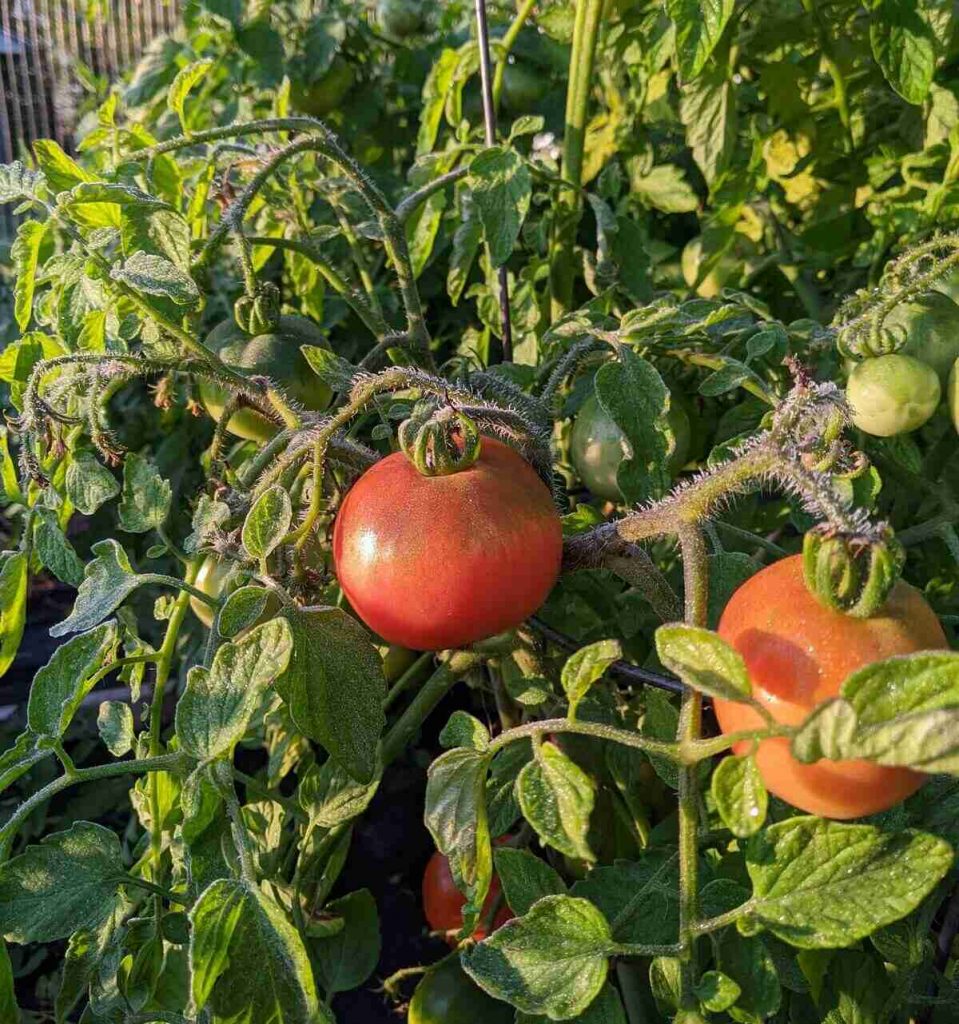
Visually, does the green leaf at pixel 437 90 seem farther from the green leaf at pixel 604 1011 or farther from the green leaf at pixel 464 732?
the green leaf at pixel 604 1011

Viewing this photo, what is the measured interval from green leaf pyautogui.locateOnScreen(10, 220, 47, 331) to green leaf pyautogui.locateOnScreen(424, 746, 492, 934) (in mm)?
438

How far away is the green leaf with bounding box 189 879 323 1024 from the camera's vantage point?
0.42m

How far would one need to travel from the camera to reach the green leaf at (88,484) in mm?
636

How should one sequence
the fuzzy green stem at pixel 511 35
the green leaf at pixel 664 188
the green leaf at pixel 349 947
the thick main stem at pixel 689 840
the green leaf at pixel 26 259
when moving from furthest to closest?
the green leaf at pixel 664 188 < the fuzzy green stem at pixel 511 35 < the green leaf at pixel 349 947 < the green leaf at pixel 26 259 < the thick main stem at pixel 689 840

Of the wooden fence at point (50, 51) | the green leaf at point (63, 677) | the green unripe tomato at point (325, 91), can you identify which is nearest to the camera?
the green leaf at point (63, 677)

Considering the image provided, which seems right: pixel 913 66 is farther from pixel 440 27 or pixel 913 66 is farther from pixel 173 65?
pixel 173 65

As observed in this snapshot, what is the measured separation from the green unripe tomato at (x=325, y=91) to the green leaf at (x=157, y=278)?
89 centimetres

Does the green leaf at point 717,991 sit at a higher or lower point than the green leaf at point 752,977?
higher

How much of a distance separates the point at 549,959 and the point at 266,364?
45cm

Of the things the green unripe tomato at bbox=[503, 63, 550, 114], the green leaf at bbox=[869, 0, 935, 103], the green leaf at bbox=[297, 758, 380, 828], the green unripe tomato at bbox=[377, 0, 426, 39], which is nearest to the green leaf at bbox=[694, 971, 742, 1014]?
the green leaf at bbox=[297, 758, 380, 828]

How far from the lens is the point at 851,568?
370 millimetres

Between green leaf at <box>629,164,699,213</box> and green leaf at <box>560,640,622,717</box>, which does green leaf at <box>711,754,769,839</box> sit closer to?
green leaf at <box>560,640,622,717</box>

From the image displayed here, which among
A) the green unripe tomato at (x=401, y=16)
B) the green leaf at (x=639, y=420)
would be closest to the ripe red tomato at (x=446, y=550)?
the green leaf at (x=639, y=420)

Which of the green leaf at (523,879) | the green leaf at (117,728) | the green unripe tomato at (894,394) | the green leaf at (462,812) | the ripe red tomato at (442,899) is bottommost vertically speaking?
the ripe red tomato at (442,899)
